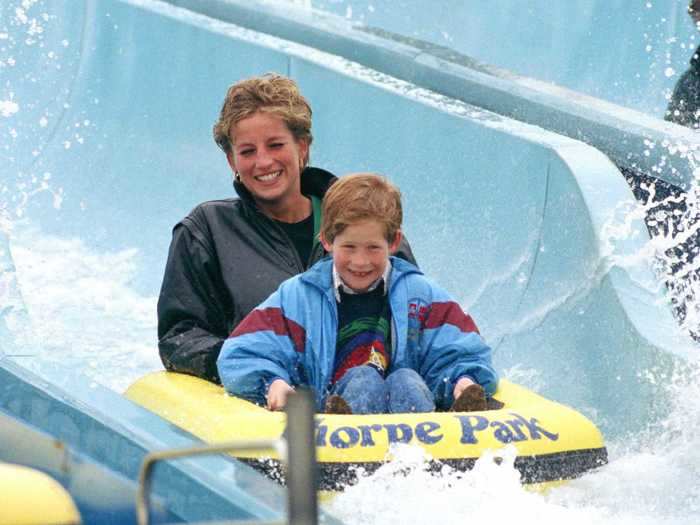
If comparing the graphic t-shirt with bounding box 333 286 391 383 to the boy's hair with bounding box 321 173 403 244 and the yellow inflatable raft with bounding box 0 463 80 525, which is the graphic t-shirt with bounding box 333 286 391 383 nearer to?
the boy's hair with bounding box 321 173 403 244

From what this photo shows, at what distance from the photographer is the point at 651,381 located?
420 cm

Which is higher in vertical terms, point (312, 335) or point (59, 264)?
point (59, 264)

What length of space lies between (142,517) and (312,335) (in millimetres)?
1855

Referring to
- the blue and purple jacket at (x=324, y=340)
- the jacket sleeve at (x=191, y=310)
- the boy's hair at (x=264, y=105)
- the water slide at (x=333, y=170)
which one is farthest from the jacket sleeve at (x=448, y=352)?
the water slide at (x=333, y=170)

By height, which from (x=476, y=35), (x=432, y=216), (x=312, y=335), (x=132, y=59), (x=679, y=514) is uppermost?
(x=476, y=35)

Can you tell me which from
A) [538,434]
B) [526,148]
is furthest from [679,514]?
[526,148]

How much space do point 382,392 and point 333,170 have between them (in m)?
2.47

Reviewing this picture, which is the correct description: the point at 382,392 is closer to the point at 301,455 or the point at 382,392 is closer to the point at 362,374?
the point at 362,374

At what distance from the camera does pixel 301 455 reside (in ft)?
4.89

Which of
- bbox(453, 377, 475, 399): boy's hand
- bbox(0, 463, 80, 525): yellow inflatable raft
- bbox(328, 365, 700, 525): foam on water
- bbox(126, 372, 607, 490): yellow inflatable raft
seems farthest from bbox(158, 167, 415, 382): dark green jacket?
bbox(0, 463, 80, 525): yellow inflatable raft

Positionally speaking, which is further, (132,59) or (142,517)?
(132,59)

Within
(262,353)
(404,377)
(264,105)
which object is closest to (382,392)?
(404,377)

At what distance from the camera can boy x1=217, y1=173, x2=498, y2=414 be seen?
3447 mm

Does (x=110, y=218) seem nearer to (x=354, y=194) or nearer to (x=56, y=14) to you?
(x=56, y=14)
